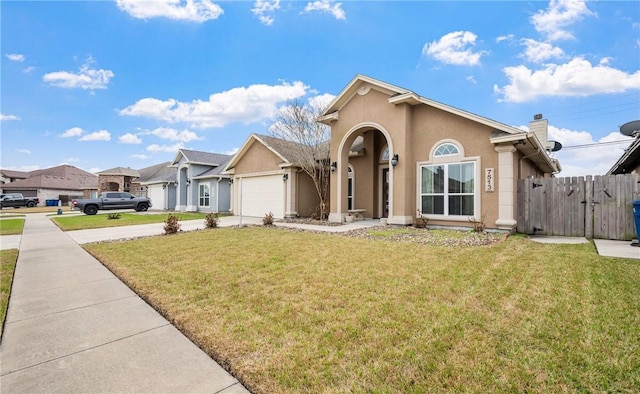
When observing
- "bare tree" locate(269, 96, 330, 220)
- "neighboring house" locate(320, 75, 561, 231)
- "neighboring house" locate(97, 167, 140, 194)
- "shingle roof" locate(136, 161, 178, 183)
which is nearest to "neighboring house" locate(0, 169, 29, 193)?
"neighboring house" locate(97, 167, 140, 194)

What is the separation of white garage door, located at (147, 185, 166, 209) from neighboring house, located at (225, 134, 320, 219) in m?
14.4

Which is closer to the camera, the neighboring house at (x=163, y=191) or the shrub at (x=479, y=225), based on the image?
the shrub at (x=479, y=225)

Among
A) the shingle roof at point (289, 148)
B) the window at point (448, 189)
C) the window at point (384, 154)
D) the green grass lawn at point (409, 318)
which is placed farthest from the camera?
the shingle roof at point (289, 148)

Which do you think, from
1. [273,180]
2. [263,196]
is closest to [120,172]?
[263,196]

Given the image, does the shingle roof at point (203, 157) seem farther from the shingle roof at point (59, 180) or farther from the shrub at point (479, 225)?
the shingle roof at point (59, 180)

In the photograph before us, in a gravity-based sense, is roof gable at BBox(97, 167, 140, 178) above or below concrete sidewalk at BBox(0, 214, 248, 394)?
above

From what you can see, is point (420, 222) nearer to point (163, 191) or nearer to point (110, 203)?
point (110, 203)

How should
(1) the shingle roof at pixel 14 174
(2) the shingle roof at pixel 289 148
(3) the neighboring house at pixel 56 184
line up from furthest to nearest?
(1) the shingle roof at pixel 14 174, (3) the neighboring house at pixel 56 184, (2) the shingle roof at pixel 289 148

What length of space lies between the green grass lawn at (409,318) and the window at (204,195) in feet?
59.9

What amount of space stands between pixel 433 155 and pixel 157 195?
96.5ft

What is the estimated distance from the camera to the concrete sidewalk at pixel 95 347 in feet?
7.53

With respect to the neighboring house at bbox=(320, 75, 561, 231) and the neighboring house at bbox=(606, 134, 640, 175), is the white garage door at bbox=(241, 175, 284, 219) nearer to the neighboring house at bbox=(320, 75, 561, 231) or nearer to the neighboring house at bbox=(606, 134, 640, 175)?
the neighboring house at bbox=(320, 75, 561, 231)

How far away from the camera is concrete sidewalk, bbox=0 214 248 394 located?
2295mm

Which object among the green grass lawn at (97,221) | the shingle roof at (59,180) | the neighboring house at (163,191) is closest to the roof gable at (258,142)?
the green grass lawn at (97,221)
